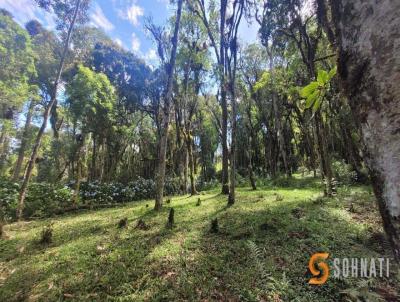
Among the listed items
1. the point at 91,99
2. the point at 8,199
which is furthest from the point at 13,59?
the point at 8,199

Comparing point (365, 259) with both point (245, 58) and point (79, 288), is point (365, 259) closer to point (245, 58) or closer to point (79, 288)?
point (79, 288)

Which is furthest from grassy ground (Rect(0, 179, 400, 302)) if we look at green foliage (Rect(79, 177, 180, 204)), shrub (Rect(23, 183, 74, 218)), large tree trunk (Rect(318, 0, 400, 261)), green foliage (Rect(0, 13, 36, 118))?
green foliage (Rect(0, 13, 36, 118))

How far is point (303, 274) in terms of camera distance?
4.19m

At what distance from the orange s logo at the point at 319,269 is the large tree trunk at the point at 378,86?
3.82 metres

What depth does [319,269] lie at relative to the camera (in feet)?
14.3

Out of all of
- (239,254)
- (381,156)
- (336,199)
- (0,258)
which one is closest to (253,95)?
(336,199)

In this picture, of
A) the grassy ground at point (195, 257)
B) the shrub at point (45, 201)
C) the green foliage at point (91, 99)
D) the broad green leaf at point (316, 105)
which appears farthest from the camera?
the green foliage at point (91, 99)

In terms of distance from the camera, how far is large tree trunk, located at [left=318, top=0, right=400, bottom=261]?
765 mm

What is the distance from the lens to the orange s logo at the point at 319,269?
3.97m

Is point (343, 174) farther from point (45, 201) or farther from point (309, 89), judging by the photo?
point (45, 201)

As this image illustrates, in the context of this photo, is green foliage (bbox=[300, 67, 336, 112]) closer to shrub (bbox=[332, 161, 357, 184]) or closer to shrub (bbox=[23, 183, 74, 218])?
shrub (bbox=[23, 183, 74, 218])

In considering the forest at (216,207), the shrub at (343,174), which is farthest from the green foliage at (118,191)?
the shrub at (343,174)

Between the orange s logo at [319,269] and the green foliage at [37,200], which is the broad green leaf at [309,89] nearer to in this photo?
the orange s logo at [319,269]

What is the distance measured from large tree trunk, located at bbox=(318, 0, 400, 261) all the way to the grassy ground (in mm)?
1921
